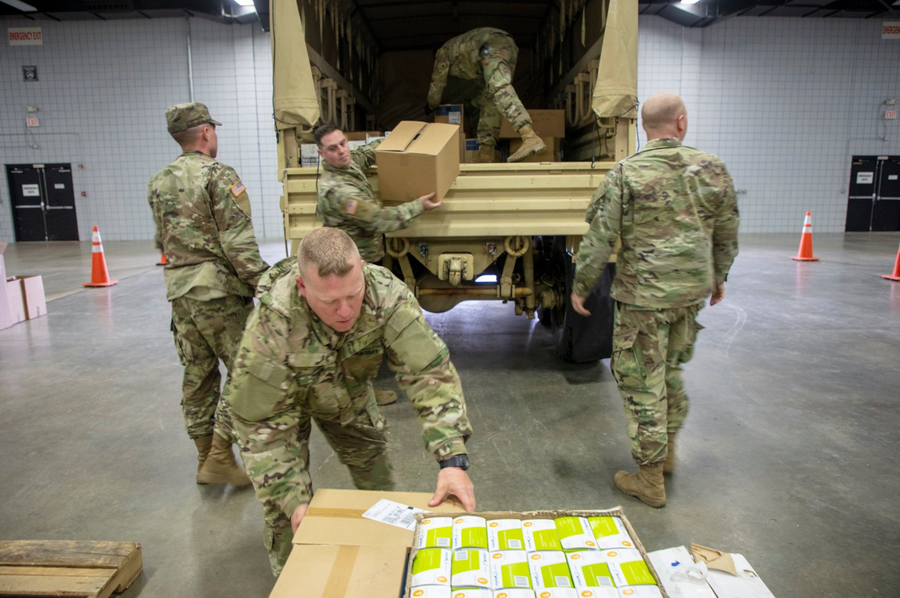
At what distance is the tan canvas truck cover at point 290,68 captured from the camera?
3.29 m

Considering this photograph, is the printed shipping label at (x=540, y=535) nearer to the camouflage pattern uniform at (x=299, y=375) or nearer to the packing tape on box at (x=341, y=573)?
the camouflage pattern uniform at (x=299, y=375)

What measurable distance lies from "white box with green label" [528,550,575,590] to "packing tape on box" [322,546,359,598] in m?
0.38

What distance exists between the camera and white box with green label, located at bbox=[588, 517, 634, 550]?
50.5 inches

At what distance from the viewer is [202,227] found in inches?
101

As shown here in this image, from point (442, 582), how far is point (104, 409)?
320cm

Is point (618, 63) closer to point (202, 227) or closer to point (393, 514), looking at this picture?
point (202, 227)

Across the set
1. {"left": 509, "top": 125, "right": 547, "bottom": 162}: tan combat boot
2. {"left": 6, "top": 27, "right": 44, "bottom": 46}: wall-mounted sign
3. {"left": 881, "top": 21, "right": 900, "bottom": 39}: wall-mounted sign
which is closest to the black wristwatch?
{"left": 509, "top": 125, "right": 547, "bottom": 162}: tan combat boot

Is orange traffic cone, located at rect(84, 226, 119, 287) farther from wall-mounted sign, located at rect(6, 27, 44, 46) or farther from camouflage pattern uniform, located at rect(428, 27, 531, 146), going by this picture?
wall-mounted sign, located at rect(6, 27, 44, 46)

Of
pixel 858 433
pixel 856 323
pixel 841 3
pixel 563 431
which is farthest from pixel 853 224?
pixel 563 431

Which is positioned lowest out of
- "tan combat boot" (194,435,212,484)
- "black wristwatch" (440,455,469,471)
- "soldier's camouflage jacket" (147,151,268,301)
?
"tan combat boot" (194,435,212,484)

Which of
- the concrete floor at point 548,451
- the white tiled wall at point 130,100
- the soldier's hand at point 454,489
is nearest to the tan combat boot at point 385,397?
the concrete floor at point 548,451

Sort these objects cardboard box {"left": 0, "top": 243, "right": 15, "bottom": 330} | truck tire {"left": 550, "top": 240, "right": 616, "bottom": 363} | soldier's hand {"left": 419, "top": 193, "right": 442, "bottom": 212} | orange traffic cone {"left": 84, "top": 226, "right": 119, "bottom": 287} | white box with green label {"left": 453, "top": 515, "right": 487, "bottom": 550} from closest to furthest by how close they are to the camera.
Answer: white box with green label {"left": 453, "top": 515, "right": 487, "bottom": 550} < soldier's hand {"left": 419, "top": 193, "right": 442, "bottom": 212} < truck tire {"left": 550, "top": 240, "right": 616, "bottom": 363} < cardboard box {"left": 0, "top": 243, "right": 15, "bottom": 330} < orange traffic cone {"left": 84, "top": 226, "right": 119, "bottom": 287}

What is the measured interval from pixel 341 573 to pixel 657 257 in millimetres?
1712

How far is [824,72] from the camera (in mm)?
13039
